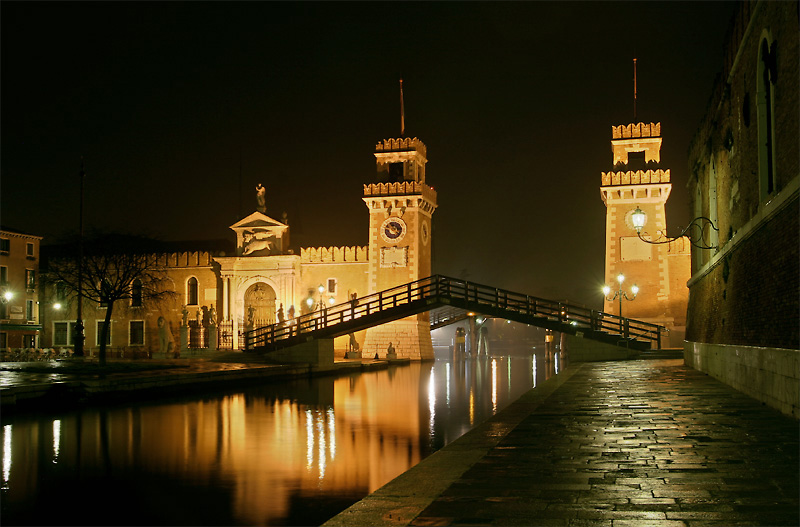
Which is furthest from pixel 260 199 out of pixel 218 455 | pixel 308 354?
pixel 218 455

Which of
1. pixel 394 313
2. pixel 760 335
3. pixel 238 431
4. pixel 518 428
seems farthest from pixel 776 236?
pixel 394 313

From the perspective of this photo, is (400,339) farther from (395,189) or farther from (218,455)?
(218,455)

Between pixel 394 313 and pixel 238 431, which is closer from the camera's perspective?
pixel 238 431

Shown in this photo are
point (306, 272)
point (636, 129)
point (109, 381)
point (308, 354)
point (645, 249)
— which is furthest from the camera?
point (306, 272)

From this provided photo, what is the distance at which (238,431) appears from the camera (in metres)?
15.2

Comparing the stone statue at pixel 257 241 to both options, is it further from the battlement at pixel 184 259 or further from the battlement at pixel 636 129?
the battlement at pixel 636 129

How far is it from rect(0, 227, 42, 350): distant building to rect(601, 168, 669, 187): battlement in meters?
30.6

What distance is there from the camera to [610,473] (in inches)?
290

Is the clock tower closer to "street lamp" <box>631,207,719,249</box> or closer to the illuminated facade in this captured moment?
the illuminated facade

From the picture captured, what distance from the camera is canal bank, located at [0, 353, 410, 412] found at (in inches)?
686

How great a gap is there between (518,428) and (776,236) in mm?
4257

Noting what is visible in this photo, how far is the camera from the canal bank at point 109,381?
17.4m

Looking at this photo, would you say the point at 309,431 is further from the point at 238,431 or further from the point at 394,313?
the point at 394,313

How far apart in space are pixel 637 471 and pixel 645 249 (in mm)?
38139
